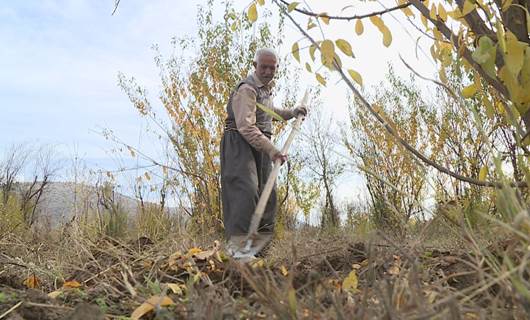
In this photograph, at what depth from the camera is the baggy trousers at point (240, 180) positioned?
4.35 meters

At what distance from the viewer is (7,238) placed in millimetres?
4910

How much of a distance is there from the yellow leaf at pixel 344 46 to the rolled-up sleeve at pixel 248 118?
2609mm

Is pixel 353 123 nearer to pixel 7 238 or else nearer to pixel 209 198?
pixel 209 198

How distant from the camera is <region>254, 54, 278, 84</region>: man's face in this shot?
4.28 metres

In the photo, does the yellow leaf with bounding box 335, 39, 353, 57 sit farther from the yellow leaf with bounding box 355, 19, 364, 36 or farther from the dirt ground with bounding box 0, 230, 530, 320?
the dirt ground with bounding box 0, 230, 530, 320

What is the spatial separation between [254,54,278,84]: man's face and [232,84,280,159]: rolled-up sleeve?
21 centimetres

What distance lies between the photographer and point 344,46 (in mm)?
1414

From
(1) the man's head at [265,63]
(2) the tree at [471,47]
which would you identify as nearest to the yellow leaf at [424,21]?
(2) the tree at [471,47]

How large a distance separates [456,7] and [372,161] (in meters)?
7.11

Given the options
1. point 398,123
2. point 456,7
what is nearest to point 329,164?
point 398,123

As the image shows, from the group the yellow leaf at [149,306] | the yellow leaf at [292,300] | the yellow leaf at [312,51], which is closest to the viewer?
the yellow leaf at [292,300]

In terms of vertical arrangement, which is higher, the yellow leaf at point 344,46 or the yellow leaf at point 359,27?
the yellow leaf at point 359,27

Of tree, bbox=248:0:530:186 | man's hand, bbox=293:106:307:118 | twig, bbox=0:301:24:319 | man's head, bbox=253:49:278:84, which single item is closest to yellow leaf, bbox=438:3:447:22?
tree, bbox=248:0:530:186

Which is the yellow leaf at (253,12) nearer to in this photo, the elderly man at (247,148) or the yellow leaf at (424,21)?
the yellow leaf at (424,21)
